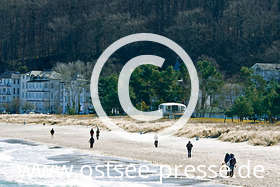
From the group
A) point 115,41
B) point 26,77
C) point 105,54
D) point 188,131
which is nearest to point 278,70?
point 188,131

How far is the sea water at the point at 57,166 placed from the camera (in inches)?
1085

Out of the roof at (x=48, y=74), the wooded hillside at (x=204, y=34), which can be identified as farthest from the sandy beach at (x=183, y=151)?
the wooded hillside at (x=204, y=34)

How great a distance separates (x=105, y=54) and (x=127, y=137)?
116 m

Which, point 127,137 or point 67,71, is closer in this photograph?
point 127,137

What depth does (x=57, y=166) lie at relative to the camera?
114ft

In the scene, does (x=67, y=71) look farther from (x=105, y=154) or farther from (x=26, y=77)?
(x=105, y=154)

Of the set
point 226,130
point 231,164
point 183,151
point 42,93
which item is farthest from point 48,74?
point 231,164

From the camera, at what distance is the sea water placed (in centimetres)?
2756

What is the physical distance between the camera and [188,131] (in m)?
54.9

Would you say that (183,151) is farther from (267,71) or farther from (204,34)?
(204,34)

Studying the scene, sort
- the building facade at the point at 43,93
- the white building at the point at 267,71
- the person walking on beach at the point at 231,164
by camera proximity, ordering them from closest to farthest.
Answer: the person walking on beach at the point at 231,164, the white building at the point at 267,71, the building facade at the point at 43,93

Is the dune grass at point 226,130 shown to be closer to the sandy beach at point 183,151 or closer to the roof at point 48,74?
the sandy beach at point 183,151

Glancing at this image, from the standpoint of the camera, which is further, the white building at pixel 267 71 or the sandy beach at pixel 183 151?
the white building at pixel 267 71

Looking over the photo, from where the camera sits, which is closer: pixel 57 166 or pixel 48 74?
pixel 57 166
